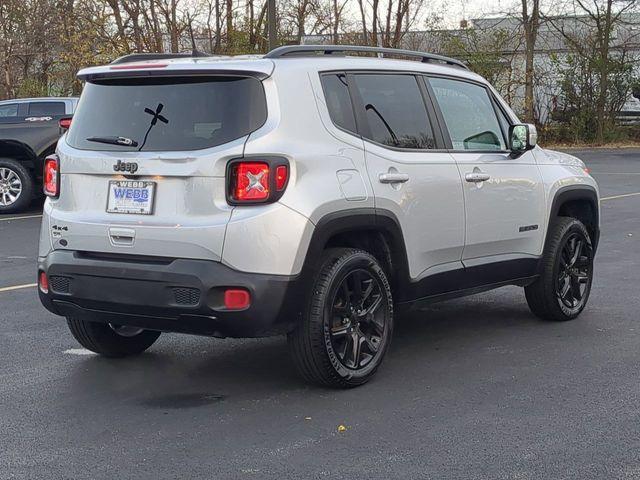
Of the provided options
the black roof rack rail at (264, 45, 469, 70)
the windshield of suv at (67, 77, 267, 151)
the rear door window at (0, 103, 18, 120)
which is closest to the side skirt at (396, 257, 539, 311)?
the black roof rack rail at (264, 45, 469, 70)

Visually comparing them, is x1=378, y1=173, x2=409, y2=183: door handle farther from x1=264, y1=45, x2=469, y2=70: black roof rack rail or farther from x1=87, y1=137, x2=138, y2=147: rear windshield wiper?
x1=87, y1=137, x2=138, y2=147: rear windshield wiper

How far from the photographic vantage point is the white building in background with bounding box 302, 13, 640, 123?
112 feet

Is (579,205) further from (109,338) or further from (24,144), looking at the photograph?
(24,144)

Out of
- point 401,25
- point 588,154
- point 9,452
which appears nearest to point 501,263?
point 9,452

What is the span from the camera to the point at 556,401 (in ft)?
17.0

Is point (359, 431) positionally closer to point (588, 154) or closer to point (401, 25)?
point (588, 154)

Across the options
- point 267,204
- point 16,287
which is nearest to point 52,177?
point 267,204

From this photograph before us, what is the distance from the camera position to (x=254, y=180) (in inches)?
194

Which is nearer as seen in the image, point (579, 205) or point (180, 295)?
point (180, 295)

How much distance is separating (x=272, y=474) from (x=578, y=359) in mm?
2604

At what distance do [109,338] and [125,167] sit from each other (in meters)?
1.39

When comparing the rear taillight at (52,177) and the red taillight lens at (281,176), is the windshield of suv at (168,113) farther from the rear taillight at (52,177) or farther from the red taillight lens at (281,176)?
the red taillight lens at (281,176)

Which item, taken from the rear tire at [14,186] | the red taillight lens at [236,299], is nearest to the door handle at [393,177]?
the red taillight lens at [236,299]

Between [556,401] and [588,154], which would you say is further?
[588,154]
